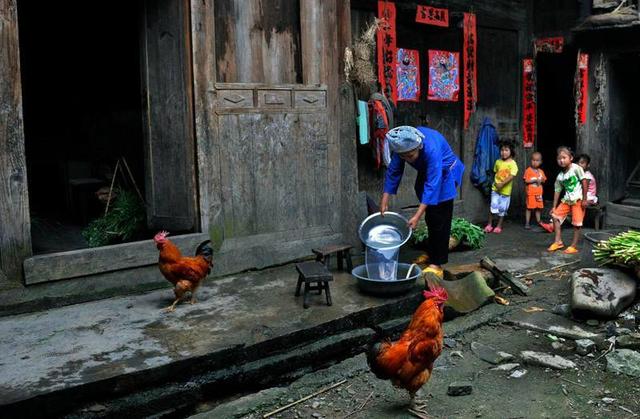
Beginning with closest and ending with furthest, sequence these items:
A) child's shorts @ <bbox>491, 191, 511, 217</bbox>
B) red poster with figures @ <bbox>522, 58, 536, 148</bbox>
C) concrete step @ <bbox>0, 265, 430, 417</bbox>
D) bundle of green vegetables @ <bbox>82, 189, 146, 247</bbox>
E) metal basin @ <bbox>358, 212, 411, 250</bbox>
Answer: concrete step @ <bbox>0, 265, 430, 417</bbox> < metal basin @ <bbox>358, 212, 411, 250</bbox> < bundle of green vegetables @ <bbox>82, 189, 146, 247</bbox> < child's shorts @ <bbox>491, 191, 511, 217</bbox> < red poster with figures @ <bbox>522, 58, 536, 148</bbox>

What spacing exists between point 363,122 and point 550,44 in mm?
5137

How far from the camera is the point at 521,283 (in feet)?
23.4

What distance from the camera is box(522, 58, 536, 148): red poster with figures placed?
11.3 meters

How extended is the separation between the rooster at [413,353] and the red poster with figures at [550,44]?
849 cm

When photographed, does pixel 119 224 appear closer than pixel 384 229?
No

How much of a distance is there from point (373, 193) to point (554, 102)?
656 cm

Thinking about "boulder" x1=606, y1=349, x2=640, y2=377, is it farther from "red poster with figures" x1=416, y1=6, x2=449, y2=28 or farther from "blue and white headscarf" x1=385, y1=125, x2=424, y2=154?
"red poster with figures" x1=416, y1=6, x2=449, y2=28

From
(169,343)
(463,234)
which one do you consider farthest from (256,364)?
(463,234)

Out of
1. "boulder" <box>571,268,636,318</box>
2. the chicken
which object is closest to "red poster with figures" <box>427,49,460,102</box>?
"boulder" <box>571,268,636,318</box>

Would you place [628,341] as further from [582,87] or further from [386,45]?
[582,87]

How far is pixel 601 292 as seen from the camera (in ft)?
20.4

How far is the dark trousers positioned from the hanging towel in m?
1.55

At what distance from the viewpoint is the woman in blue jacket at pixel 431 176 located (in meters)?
6.55

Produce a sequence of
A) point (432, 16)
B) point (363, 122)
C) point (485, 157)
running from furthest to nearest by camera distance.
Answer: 1. point (485, 157)
2. point (432, 16)
3. point (363, 122)
